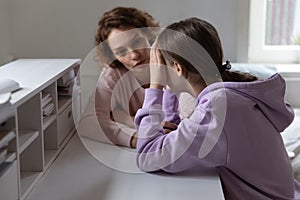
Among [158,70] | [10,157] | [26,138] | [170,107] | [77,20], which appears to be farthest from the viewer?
[77,20]

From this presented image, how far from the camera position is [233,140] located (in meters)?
1.20

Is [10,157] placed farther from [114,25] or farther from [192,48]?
[114,25]

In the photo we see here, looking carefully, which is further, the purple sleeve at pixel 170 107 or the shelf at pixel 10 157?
the purple sleeve at pixel 170 107

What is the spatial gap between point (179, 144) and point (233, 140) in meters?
0.13

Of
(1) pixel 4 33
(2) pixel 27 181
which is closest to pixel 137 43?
(2) pixel 27 181

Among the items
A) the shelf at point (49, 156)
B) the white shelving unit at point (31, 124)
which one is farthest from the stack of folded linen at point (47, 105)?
the shelf at point (49, 156)

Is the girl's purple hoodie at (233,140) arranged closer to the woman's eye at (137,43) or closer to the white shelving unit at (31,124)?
the white shelving unit at (31,124)

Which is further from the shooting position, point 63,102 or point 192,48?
point 63,102

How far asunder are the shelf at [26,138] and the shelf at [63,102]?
0.91ft

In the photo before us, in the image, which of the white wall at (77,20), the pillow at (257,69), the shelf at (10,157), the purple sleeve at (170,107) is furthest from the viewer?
the white wall at (77,20)

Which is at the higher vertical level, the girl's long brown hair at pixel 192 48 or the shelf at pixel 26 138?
the girl's long brown hair at pixel 192 48

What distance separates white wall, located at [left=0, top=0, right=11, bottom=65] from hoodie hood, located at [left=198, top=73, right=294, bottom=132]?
1.37m

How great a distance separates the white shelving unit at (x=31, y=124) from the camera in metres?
1.04

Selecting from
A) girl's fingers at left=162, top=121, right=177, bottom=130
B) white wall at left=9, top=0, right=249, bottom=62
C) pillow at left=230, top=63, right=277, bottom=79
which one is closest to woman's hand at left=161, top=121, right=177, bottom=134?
girl's fingers at left=162, top=121, right=177, bottom=130
